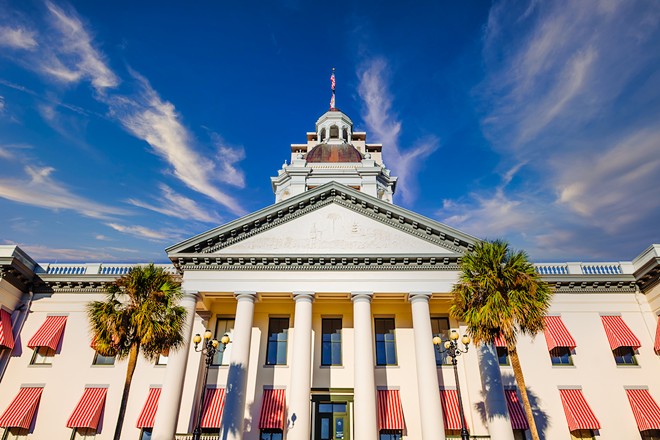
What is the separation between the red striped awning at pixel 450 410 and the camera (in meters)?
20.7

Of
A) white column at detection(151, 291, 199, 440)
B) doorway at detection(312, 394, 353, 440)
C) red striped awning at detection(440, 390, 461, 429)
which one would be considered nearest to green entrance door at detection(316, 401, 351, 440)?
doorway at detection(312, 394, 353, 440)

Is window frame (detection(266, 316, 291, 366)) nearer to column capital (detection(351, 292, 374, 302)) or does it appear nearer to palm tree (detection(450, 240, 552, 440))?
column capital (detection(351, 292, 374, 302))

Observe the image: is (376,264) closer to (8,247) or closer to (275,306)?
(275,306)

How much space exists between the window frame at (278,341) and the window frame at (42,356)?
40.5 ft

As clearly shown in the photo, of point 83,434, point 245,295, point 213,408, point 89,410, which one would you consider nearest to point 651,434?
point 245,295

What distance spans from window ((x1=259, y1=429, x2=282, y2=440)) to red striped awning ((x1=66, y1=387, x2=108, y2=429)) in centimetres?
898

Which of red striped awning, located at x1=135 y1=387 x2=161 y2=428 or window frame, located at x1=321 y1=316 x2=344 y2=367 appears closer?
red striped awning, located at x1=135 y1=387 x2=161 y2=428

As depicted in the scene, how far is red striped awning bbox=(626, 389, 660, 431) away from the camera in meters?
20.4

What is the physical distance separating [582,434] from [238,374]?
18178mm

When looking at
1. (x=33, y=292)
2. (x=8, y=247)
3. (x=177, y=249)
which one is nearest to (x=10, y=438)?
(x=33, y=292)

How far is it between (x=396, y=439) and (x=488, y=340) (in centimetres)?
878

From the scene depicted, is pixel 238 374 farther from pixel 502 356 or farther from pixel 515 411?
pixel 502 356

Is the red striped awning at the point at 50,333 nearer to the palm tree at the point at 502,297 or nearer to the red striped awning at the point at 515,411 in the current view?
the palm tree at the point at 502,297

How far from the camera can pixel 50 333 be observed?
22.9m
